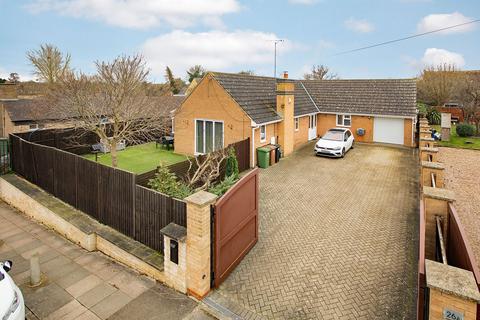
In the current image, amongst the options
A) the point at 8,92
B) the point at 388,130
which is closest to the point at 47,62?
the point at 8,92

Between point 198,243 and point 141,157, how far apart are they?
607 inches

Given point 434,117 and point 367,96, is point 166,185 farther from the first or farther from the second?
point 434,117

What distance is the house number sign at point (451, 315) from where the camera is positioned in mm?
4008

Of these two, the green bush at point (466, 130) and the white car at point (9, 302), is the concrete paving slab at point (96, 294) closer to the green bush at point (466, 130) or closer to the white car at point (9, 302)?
the white car at point (9, 302)

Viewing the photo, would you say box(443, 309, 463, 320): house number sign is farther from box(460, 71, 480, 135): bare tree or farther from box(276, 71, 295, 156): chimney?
box(460, 71, 480, 135): bare tree

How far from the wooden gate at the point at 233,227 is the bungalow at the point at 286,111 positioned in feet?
29.4

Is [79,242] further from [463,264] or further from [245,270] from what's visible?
[463,264]

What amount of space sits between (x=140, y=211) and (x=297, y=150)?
14.9 meters

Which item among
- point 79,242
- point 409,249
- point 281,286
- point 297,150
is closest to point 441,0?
point 297,150

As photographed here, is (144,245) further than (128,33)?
No

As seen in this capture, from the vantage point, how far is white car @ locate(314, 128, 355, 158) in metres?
19.1

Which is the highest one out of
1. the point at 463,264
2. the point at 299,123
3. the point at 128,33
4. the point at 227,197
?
the point at 128,33

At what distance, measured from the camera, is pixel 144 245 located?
27.1 feet

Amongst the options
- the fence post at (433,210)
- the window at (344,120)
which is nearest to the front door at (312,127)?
the window at (344,120)
